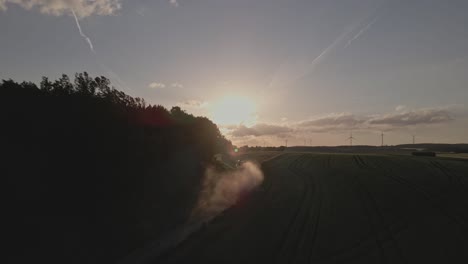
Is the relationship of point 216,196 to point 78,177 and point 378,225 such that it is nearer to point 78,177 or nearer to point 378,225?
point 78,177

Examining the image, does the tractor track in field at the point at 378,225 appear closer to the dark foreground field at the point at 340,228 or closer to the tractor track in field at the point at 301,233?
the dark foreground field at the point at 340,228

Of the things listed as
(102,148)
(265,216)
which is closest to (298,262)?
(265,216)

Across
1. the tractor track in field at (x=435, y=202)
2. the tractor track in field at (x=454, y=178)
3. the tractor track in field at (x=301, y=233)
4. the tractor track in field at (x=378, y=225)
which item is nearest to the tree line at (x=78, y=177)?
the tractor track in field at (x=301, y=233)

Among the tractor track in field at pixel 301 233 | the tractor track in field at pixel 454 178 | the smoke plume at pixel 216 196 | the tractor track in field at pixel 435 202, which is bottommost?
the smoke plume at pixel 216 196

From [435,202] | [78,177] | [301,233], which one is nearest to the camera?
A: [301,233]

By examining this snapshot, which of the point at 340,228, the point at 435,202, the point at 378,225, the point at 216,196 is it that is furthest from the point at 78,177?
the point at 435,202

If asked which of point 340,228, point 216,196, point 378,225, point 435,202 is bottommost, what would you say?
point 216,196

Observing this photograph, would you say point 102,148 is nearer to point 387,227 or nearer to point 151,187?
point 151,187

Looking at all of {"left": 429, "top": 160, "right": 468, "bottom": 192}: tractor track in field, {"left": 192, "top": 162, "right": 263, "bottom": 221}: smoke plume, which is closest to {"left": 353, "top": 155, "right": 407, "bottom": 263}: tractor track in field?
{"left": 429, "top": 160, "right": 468, "bottom": 192}: tractor track in field

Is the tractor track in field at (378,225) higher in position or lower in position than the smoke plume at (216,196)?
higher
